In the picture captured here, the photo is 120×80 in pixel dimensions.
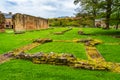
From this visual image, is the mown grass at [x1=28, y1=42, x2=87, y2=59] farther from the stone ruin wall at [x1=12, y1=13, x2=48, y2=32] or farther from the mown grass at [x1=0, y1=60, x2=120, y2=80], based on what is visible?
the stone ruin wall at [x1=12, y1=13, x2=48, y2=32]

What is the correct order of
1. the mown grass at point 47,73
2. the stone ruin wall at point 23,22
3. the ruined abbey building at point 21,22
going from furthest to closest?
the stone ruin wall at point 23,22 < the ruined abbey building at point 21,22 < the mown grass at point 47,73

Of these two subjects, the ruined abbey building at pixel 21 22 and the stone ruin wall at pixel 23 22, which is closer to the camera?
Result: the ruined abbey building at pixel 21 22

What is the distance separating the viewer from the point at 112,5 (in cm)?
4053

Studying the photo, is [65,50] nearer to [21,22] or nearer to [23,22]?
[21,22]

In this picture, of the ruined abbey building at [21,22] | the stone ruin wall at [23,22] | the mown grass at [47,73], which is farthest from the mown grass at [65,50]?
the stone ruin wall at [23,22]

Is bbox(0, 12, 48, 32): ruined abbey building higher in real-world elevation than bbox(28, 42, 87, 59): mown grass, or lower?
higher

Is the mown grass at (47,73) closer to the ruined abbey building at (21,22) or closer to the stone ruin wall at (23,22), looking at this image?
the ruined abbey building at (21,22)

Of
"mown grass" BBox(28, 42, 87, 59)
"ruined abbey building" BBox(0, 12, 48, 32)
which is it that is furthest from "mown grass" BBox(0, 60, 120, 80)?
"ruined abbey building" BBox(0, 12, 48, 32)

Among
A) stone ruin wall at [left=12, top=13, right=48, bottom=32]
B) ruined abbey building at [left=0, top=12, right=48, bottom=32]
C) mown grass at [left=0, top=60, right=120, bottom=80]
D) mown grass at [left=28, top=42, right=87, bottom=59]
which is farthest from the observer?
stone ruin wall at [left=12, top=13, right=48, bottom=32]

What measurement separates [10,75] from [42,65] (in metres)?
2.66

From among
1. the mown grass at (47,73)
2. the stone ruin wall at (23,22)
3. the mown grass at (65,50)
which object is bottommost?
the mown grass at (47,73)

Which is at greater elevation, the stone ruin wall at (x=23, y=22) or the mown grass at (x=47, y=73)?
the stone ruin wall at (x=23, y=22)

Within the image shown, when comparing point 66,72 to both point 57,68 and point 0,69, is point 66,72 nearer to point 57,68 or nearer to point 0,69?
point 57,68

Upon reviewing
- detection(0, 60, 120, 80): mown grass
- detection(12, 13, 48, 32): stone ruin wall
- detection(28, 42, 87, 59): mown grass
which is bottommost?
Result: detection(0, 60, 120, 80): mown grass
